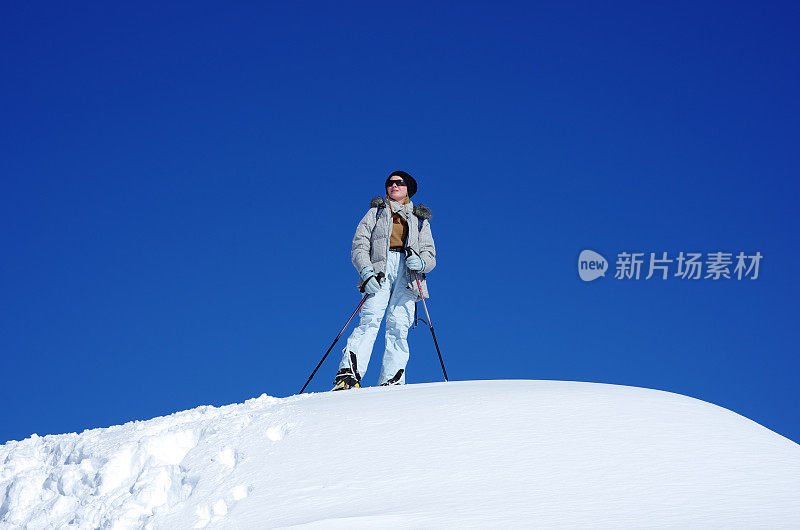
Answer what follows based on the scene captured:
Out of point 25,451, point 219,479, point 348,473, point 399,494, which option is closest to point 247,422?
point 219,479

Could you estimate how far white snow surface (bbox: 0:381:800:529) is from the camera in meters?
3.39

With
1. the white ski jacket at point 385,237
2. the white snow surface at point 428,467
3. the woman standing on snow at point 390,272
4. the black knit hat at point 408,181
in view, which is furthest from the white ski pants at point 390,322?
the white snow surface at point 428,467

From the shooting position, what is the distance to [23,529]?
14.6 feet

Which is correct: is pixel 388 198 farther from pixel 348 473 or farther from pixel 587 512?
pixel 587 512

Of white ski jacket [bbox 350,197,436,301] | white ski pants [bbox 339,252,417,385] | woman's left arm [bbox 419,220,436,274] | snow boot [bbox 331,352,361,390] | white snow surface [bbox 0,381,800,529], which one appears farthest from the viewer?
woman's left arm [bbox 419,220,436,274]

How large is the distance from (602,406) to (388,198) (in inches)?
148

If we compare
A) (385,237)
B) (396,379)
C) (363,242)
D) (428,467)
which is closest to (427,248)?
(385,237)

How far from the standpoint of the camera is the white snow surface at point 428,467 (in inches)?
133

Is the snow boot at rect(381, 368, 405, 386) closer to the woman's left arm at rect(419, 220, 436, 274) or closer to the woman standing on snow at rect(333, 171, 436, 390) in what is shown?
the woman standing on snow at rect(333, 171, 436, 390)

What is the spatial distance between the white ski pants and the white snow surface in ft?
5.68

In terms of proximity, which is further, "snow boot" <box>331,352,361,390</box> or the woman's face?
the woman's face

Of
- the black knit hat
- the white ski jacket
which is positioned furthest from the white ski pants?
the black knit hat

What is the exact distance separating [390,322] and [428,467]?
3.70 meters

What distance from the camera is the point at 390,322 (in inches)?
299
